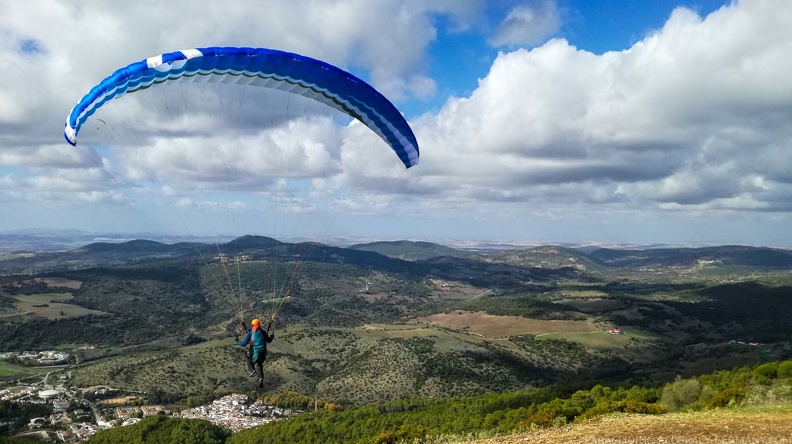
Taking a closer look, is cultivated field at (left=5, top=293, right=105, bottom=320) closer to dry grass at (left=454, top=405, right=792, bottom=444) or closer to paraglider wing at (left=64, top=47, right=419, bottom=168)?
paraglider wing at (left=64, top=47, right=419, bottom=168)

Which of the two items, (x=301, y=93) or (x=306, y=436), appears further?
(x=306, y=436)

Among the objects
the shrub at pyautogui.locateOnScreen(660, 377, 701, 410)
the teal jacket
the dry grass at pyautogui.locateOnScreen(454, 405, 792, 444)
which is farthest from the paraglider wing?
the shrub at pyautogui.locateOnScreen(660, 377, 701, 410)

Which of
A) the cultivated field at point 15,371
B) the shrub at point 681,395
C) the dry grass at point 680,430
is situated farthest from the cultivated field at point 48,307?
the dry grass at point 680,430

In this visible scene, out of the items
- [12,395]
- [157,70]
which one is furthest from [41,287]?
[157,70]

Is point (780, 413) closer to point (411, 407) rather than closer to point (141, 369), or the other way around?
point (411, 407)

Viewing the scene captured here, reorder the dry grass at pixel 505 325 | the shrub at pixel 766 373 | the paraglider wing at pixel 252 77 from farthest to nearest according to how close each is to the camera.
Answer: the dry grass at pixel 505 325 < the shrub at pixel 766 373 < the paraglider wing at pixel 252 77

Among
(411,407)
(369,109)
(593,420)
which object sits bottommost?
(411,407)

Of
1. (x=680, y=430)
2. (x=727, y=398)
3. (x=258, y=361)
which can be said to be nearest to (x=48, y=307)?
(x=258, y=361)

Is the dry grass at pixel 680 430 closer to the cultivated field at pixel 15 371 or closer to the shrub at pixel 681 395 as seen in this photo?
the shrub at pixel 681 395
